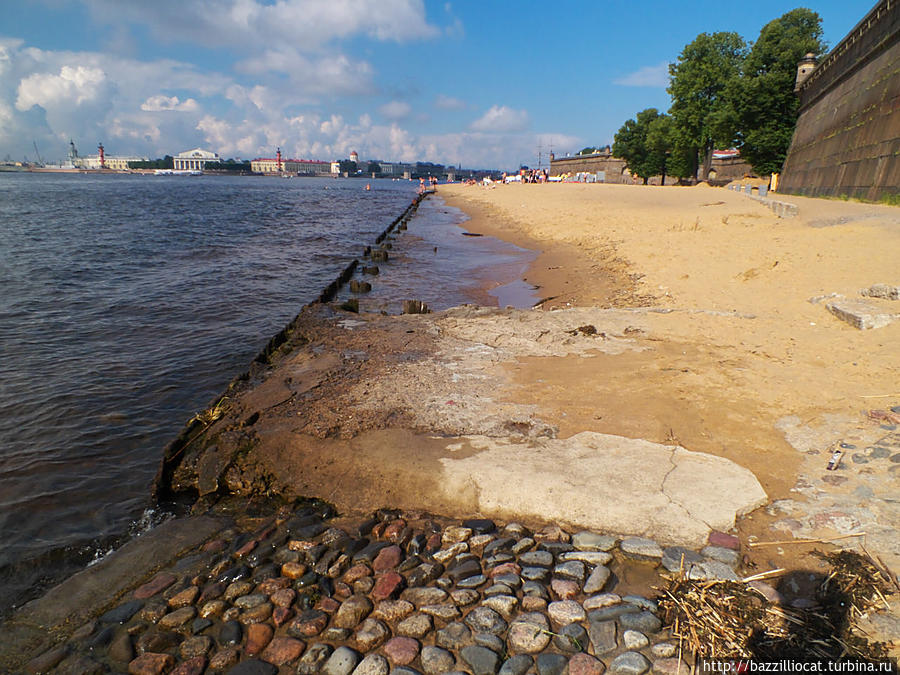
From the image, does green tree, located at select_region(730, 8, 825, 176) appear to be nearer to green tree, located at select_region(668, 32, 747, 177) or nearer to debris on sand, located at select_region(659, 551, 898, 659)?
green tree, located at select_region(668, 32, 747, 177)

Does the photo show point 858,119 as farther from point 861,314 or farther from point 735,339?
point 735,339

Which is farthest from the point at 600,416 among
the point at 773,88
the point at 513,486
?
the point at 773,88

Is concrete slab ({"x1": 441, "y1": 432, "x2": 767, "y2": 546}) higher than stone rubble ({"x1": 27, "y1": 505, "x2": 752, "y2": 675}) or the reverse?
higher

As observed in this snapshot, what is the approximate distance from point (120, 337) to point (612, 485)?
371 inches

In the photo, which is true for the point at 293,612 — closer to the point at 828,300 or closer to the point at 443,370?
the point at 443,370

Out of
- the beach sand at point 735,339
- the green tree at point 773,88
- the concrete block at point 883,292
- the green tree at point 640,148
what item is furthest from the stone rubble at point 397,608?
the green tree at point 640,148

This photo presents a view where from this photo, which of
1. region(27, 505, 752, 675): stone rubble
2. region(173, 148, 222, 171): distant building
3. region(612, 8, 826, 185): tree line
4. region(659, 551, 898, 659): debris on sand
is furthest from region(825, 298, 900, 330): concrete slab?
region(173, 148, 222, 171): distant building

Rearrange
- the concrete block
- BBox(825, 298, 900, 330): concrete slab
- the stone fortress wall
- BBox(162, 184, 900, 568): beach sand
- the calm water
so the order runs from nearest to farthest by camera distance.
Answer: BBox(162, 184, 900, 568): beach sand, the calm water, BBox(825, 298, 900, 330): concrete slab, the concrete block, the stone fortress wall

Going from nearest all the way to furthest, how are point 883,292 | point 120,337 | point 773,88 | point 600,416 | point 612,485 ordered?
point 612,485
point 600,416
point 883,292
point 120,337
point 773,88

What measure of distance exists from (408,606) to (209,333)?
8277 mm

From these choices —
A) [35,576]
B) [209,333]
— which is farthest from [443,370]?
[209,333]

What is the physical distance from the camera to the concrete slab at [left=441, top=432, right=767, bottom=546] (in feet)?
11.2

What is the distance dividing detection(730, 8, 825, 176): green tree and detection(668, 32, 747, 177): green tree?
4.89 meters

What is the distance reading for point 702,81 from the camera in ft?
143
